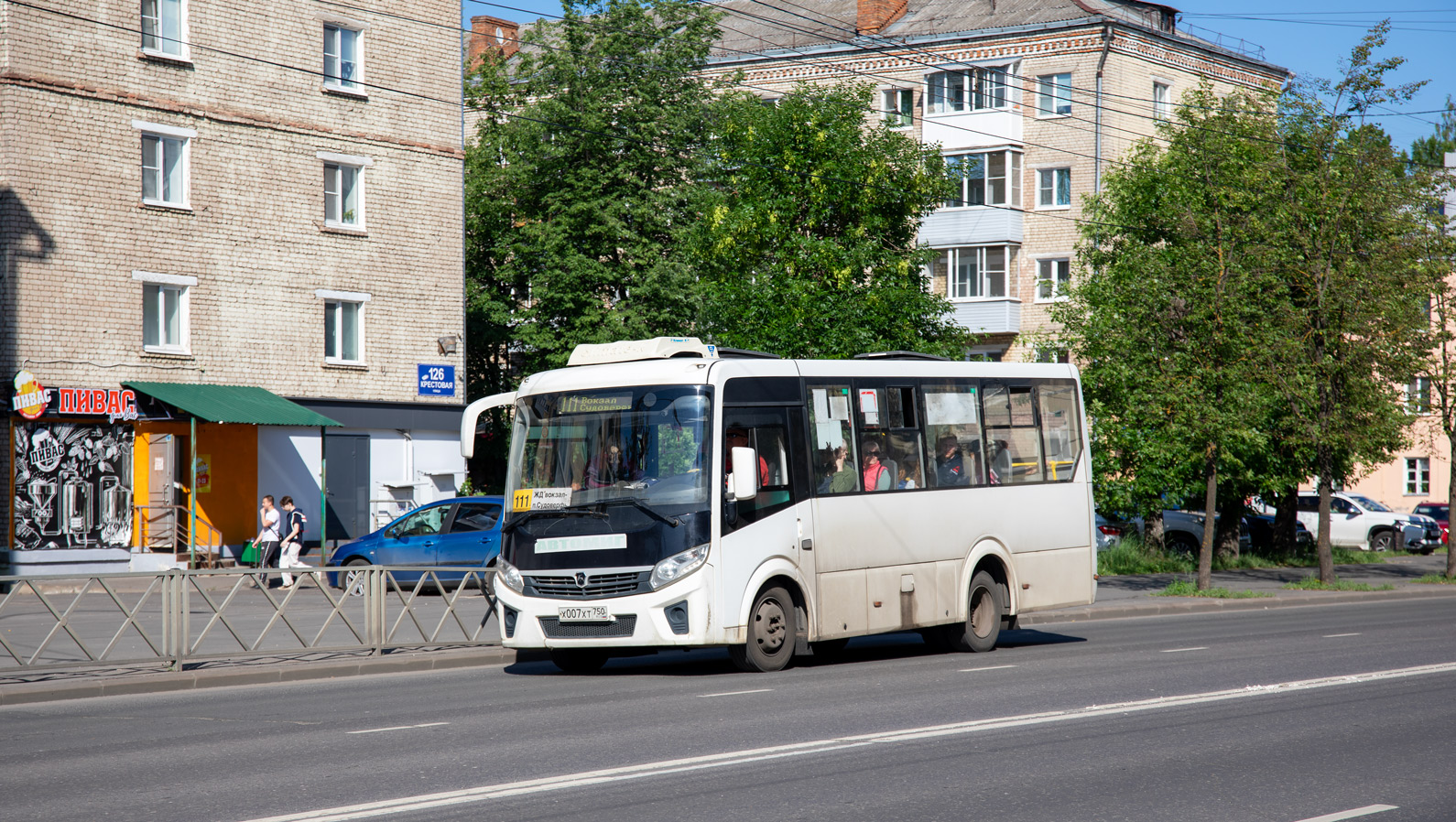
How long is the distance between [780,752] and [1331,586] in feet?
70.7

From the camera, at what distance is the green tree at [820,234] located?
1261 inches

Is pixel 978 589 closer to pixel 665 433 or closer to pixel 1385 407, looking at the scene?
pixel 665 433

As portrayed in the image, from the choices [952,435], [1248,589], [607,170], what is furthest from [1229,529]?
[952,435]

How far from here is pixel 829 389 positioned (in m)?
15.0

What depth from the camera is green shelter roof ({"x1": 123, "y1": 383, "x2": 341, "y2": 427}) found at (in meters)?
28.0

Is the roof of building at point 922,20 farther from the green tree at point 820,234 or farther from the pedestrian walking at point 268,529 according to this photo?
the pedestrian walking at point 268,529

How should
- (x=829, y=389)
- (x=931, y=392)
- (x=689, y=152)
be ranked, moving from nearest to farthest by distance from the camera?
(x=829, y=389)
(x=931, y=392)
(x=689, y=152)

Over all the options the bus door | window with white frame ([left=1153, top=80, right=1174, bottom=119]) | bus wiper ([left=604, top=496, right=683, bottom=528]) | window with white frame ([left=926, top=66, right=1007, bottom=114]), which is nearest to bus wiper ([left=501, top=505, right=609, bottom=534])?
bus wiper ([left=604, top=496, right=683, bottom=528])

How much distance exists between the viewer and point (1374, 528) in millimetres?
43375

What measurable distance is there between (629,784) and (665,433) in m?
6.22

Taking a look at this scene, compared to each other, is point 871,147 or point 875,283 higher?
point 871,147

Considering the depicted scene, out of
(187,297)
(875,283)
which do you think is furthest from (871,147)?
(187,297)

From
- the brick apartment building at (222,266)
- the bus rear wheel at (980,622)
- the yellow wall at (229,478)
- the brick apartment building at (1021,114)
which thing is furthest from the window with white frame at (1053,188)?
the bus rear wheel at (980,622)

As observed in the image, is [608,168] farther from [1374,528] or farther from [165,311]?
[1374,528]
